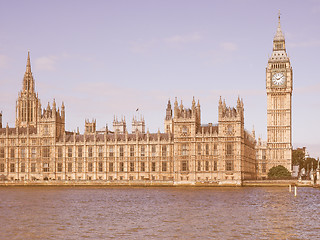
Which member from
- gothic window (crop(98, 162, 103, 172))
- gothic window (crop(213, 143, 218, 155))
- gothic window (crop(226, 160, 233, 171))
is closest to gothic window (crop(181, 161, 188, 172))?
gothic window (crop(213, 143, 218, 155))

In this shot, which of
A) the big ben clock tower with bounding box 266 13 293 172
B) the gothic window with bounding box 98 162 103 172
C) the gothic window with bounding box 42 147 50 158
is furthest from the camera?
the big ben clock tower with bounding box 266 13 293 172

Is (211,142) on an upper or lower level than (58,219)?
upper

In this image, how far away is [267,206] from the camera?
79875 millimetres

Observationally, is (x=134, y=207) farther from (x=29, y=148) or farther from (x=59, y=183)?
(x=29, y=148)

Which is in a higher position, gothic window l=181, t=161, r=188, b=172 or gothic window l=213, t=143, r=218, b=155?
gothic window l=213, t=143, r=218, b=155

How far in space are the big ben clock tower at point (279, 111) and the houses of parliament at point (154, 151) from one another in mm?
306

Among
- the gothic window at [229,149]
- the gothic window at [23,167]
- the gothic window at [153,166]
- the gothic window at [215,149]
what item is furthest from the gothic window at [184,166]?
the gothic window at [23,167]

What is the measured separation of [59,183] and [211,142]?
42428mm

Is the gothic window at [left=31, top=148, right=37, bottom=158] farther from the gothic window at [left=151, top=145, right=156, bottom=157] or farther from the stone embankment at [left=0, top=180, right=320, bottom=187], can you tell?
the gothic window at [left=151, top=145, right=156, bottom=157]

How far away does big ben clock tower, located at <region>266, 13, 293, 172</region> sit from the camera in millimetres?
182250

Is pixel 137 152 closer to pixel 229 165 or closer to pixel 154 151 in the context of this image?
pixel 154 151

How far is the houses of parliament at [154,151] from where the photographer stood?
153m

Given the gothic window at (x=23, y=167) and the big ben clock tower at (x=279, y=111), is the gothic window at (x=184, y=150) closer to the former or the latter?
the big ben clock tower at (x=279, y=111)

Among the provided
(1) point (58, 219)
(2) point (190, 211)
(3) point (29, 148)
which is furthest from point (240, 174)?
(1) point (58, 219)
